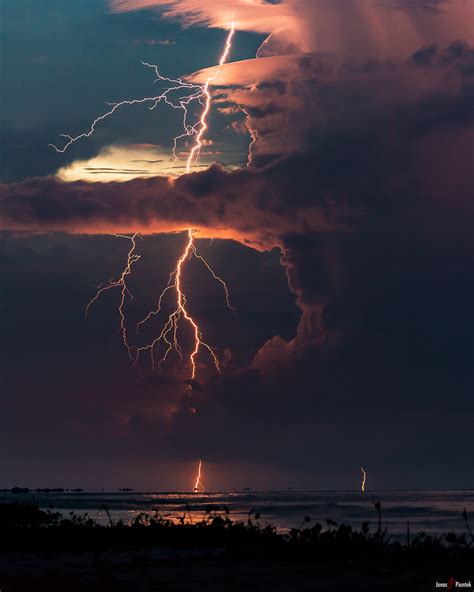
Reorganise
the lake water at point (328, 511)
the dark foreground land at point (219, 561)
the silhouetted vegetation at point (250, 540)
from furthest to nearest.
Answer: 1. the lake water at point (328, 511)
2. the silhouetted vegetation at point (250, 540)
3. the dark foreground land at point (219, 561)

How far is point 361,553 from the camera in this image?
1247cm

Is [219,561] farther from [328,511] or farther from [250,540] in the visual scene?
[328,511]

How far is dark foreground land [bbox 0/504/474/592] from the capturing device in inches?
403

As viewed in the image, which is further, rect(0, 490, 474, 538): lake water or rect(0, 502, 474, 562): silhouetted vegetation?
rect(0, 490, 474, 538): lake water

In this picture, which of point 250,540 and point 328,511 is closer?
point 250,540

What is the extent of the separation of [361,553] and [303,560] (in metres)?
0.85

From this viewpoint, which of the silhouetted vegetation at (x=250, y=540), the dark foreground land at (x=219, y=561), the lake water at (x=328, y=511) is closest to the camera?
the dark foreground land at (x=219, y=561)

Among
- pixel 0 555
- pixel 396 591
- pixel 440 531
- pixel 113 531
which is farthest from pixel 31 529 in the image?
pixel 440 531

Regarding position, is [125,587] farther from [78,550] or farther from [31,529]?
[31,529]

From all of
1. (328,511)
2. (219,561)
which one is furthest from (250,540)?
(328,511)

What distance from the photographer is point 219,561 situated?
40.4ft

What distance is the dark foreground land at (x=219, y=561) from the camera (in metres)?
10.2

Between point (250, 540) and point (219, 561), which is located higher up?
point (250, 540)

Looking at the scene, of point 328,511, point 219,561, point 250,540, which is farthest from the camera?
point 328,511
